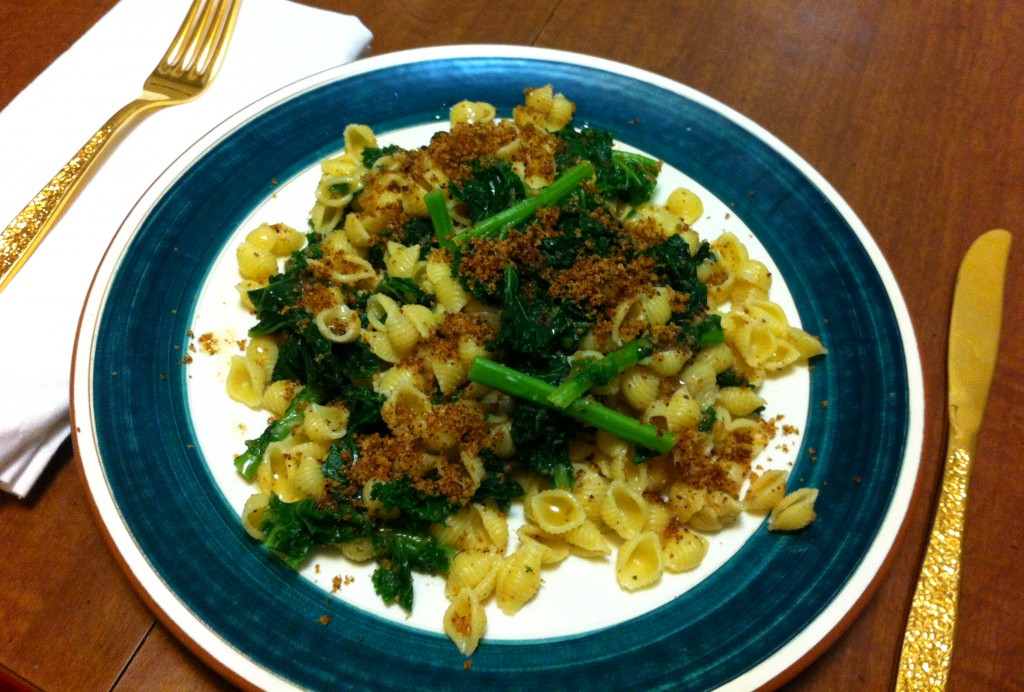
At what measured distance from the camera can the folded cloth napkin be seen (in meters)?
2.03

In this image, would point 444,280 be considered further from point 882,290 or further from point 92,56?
point 92,56

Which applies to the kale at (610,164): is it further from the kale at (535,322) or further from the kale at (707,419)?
the kale at (707,419)

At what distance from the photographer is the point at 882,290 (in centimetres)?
222

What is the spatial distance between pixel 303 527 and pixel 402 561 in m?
0.29

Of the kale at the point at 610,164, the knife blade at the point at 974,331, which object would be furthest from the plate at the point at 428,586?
the knife blade at the point at 974,331

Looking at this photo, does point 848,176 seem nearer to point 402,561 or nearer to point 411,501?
point 411,501

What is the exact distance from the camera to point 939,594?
1968 mm

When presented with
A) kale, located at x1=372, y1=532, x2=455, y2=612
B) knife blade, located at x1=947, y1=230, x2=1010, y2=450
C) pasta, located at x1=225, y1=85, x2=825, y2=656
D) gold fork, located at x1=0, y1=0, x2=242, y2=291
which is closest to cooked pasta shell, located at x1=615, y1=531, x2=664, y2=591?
pasta, located at x1=225, y1=85, x2=825, y2=656

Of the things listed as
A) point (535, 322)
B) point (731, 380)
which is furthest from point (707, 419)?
point (535, 322)

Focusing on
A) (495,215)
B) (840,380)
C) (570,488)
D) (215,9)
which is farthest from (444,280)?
(215,9)

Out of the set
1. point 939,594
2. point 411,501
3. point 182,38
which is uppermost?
point 182,38

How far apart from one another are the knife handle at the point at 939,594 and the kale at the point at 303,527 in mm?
A: 1576

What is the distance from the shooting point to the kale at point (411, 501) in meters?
1.86

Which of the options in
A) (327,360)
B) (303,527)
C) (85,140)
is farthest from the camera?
(85,140)
